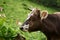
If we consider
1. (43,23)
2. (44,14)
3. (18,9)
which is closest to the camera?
(44,14)

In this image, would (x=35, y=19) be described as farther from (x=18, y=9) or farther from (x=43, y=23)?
(x=18, y=9)

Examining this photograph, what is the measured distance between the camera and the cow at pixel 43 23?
318 inches

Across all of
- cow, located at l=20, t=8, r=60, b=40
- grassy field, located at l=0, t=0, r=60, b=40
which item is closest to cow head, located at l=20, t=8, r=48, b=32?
cow, located at l=20, t=8, r=60, b=40

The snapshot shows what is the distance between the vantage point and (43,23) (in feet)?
27.3

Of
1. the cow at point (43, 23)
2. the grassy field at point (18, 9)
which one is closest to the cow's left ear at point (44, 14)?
the cow at point (43, 23)

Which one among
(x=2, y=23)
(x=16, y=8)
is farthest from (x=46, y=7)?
(x=2, y=23)

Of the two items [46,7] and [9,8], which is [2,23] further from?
[46,7]

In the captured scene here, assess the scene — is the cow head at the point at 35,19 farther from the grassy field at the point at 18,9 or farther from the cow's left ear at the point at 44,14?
the grassy field at the point at 18,9

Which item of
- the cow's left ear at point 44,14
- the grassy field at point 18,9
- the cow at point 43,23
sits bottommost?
the grassy field at point 18,9

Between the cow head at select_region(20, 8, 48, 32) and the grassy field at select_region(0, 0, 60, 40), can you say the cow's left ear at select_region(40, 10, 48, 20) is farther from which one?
the grassy field at select_region(0, 0, 60, 40)

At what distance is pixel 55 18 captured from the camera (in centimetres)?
854

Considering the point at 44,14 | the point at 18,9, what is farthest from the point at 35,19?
the point at 18,9

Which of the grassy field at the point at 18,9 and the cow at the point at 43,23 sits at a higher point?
the cow at the point at 43,23

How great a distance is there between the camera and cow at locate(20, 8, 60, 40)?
809 centimetres
